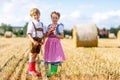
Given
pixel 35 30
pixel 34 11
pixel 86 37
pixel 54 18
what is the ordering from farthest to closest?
pixel 86 37 → pixel 35 30 → pixel 34 11 → pixel 54 18

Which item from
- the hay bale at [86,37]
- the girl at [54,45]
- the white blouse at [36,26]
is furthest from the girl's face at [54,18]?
the hay bale at [86,37]

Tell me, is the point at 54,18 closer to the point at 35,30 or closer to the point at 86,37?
the point at 35,30

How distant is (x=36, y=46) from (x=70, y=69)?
3.73 feet

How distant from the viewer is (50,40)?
823cm

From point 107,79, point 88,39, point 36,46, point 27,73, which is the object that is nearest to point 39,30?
point 36,46

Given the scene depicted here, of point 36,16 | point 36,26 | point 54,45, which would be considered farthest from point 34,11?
point 54,45

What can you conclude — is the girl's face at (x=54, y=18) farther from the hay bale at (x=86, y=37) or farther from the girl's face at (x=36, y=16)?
the hay bale at (x=86, y=37)

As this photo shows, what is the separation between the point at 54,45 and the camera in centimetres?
820

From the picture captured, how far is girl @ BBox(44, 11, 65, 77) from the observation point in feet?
26.8

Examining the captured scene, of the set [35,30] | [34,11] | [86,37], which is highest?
→ [34,11]

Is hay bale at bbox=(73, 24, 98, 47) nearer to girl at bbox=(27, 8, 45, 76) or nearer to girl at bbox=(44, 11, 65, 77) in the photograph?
girl at bbox=(27, 8, 45, 76)

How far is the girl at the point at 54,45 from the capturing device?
26.8ft

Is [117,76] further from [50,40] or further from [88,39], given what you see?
[88,39]

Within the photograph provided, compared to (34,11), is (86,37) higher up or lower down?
lower down
